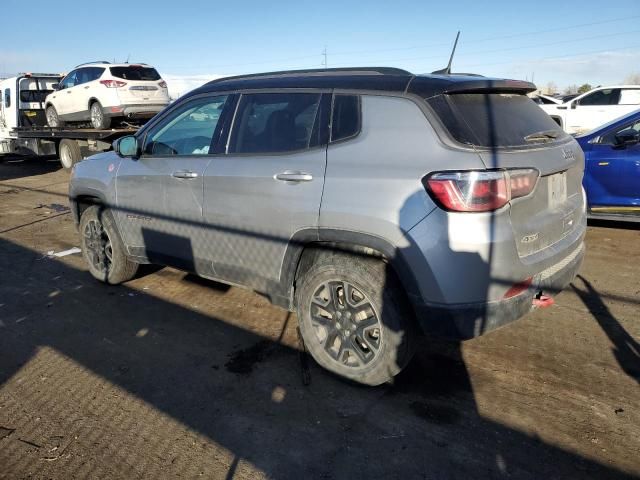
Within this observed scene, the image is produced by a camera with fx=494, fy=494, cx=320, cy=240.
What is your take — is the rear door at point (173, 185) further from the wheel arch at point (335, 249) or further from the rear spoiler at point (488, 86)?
the rear spoiler at point (488, 86)

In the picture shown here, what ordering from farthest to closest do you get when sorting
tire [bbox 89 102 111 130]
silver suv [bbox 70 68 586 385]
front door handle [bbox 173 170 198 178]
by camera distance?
tire [bbox 89 102 111 130] → front door handle [bbox 173 170 198 178] → silver suv [bbox 70 68 586 385]

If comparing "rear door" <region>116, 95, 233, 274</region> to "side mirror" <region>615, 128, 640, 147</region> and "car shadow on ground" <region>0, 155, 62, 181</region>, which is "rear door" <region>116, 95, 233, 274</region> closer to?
"side mirror" <region>615, 128, 640, 147</region>

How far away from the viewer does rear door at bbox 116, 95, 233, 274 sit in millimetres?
3840

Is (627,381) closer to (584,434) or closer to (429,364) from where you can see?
(584,434)

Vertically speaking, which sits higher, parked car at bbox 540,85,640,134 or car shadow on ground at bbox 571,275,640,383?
parked car at bbox 540,85,640,134

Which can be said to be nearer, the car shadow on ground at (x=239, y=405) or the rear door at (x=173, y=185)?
the car shadow on ground at (x=239, y=405)

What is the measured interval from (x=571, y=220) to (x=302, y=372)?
2.03 meters

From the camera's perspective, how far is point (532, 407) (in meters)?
2.92

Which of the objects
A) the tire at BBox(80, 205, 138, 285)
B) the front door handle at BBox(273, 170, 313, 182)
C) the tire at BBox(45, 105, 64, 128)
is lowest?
the tire at BBox(80, 205, 138, 285)

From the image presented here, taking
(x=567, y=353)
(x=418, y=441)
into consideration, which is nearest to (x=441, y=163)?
(x=418, y=441)

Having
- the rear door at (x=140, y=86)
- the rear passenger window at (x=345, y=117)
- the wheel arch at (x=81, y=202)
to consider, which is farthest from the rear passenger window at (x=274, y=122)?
the rear door at (x=140, y=86)

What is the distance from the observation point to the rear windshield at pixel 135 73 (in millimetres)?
12320

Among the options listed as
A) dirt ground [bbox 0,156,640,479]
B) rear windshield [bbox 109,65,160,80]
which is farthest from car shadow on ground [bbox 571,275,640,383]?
rear windshield [bbox 109,65,160,80]

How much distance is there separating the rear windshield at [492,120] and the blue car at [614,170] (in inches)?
133
